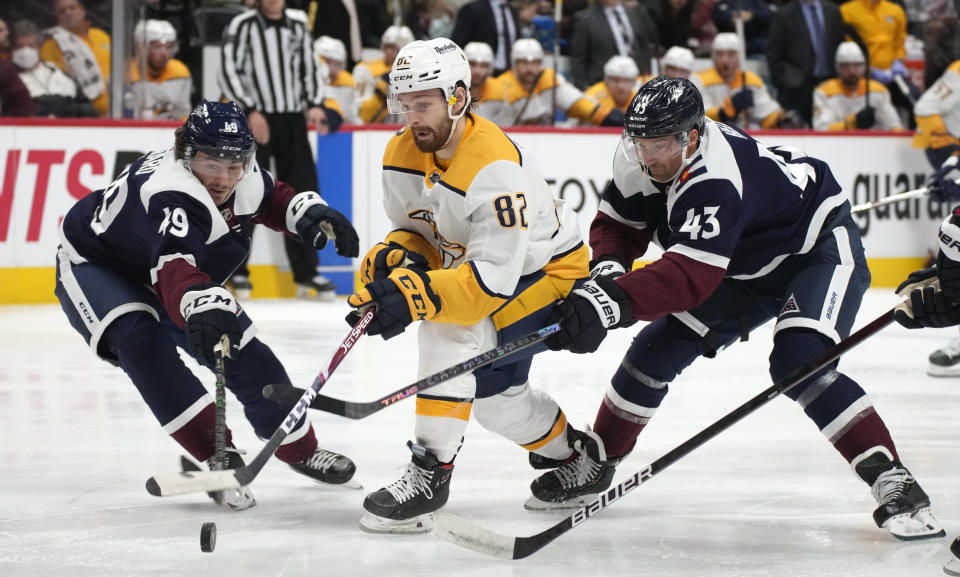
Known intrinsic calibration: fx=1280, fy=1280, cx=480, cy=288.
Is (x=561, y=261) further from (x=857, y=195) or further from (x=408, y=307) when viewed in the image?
(x=857, y=195)

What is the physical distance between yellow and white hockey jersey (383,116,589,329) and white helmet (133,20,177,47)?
460 cm

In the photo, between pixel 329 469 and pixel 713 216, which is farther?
pixel 329 469

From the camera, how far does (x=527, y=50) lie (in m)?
7.77

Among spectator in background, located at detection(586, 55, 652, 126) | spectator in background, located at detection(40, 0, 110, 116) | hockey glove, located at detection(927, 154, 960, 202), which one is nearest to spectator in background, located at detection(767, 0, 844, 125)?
spectator in background, located at detection(586, 55, 652, 126)

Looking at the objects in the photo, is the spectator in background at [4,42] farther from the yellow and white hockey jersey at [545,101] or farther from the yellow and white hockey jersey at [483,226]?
the yellow and white hockey jersey at [483,226]

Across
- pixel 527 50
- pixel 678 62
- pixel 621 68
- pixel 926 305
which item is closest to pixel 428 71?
pixel 926 305

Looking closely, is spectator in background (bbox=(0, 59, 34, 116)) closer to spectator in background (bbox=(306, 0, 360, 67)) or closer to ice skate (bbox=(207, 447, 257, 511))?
spectator in background (bbox=(306, 0, 360, 67))

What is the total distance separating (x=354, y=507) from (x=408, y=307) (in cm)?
62

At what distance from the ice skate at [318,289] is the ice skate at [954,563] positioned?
5038 mm

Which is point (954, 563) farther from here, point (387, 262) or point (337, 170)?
point (337, 170)

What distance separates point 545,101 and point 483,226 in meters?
5.30

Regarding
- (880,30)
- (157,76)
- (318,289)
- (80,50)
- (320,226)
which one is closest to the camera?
(320,226)

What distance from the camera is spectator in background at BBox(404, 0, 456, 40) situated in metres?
8.34

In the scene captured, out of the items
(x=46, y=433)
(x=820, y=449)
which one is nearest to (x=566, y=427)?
(x=820, y=449)
